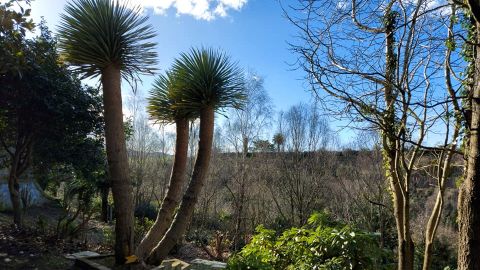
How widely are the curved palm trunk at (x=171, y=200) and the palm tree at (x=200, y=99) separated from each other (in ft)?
0.49

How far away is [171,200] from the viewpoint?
6.42 meters

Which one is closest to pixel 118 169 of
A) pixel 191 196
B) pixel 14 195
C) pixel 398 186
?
pixel 191 196

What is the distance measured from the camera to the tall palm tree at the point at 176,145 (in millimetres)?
6234

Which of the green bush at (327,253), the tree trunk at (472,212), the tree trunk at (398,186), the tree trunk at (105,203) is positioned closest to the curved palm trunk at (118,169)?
the green bush at (327,253)

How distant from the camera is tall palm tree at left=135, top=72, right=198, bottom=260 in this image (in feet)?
20.5

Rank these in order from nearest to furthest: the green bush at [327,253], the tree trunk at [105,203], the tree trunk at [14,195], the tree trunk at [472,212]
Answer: the tree trunk at [472,212] → the green bush at [327,253] → the tree trunk at [14,195] → the tree trunk at [105,203]

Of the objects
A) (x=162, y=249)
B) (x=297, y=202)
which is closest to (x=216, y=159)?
(x=297, y=202)

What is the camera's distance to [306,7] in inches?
129

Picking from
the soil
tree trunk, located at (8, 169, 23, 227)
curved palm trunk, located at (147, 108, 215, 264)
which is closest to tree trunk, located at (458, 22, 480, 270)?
curved palm trunk, located at (147, 108, 215, 264)

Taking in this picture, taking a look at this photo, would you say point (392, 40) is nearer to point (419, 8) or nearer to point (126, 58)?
point (419, 8)

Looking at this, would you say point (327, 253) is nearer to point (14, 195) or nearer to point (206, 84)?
point (206, 84)

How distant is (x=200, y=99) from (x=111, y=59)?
1.45 metres

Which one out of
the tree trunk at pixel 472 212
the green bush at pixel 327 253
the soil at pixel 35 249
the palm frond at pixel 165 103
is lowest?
the soil at pixel 35 249

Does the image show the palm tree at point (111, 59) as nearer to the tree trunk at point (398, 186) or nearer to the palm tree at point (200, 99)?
the palm tree at point (200, 99)
